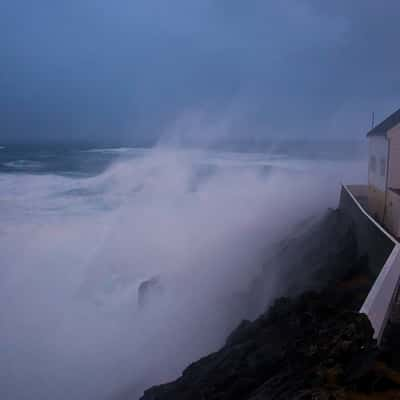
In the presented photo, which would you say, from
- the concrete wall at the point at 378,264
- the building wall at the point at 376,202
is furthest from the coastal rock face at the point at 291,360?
the building wall at the point at 376,202

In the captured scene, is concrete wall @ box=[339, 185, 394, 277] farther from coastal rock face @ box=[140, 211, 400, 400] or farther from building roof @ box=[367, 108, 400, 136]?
building roof @ box=[367, 108, 400, 136]

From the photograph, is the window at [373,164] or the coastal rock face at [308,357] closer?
the coastal rock face at [308,357]

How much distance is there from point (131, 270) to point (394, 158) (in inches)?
367

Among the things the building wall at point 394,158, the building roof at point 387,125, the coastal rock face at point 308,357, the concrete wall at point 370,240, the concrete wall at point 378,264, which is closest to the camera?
the coastal rock face at point 308,357

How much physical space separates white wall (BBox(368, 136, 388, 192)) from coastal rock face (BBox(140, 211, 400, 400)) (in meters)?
4.35

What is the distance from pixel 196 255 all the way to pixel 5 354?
7363mm

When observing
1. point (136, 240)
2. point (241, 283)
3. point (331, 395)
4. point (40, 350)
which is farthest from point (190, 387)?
point (136, 240)

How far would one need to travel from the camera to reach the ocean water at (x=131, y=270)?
34.2 ft

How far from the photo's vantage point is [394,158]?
1197 cm

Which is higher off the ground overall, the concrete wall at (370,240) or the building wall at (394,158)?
the building wall at (394,158)

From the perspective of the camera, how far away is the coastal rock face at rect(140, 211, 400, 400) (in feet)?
13.4

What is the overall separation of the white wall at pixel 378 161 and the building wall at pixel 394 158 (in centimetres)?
47

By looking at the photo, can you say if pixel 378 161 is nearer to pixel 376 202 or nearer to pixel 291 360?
pixel 376 202

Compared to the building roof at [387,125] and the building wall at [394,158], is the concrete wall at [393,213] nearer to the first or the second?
the building wall at [394,158]
